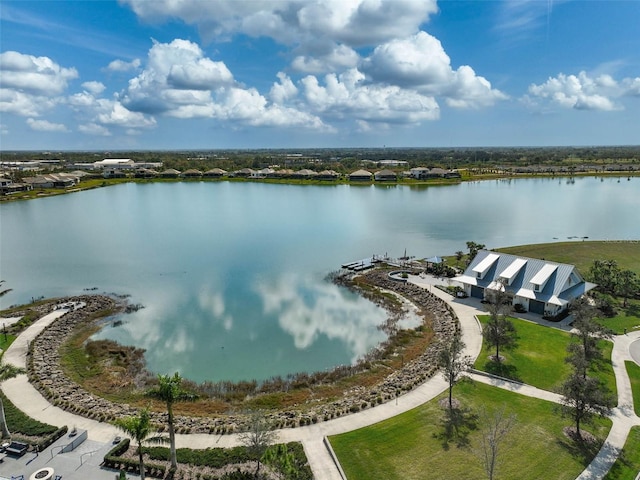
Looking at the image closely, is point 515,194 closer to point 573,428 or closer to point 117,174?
point 573,428

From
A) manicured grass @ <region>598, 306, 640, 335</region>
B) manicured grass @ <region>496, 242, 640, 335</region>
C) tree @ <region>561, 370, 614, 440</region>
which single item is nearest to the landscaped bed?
tree @ <region>561, 370, 614, 440</region>

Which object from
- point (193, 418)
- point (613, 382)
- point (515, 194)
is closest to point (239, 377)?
point (193, 418)

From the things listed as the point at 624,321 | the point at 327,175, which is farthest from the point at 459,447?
the point at 327,175

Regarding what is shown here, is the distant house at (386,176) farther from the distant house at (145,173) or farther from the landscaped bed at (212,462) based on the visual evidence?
the landscaped bed at (212,462)

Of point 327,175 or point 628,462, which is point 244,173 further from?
point 628,462

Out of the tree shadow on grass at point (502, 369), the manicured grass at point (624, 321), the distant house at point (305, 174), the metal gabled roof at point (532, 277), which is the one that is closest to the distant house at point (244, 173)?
the distant house at point (305, 174)

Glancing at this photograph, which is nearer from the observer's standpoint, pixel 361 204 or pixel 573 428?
pixel 573 428

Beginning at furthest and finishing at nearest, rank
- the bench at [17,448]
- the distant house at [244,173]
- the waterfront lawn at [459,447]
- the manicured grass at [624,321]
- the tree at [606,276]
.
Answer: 1. the distant house at [244,173]
2. the tree at [606,276]
3. the manicured grass at [624,321]
4. the bench at [17,448]
5. the waterfront lawn at [459,447]
